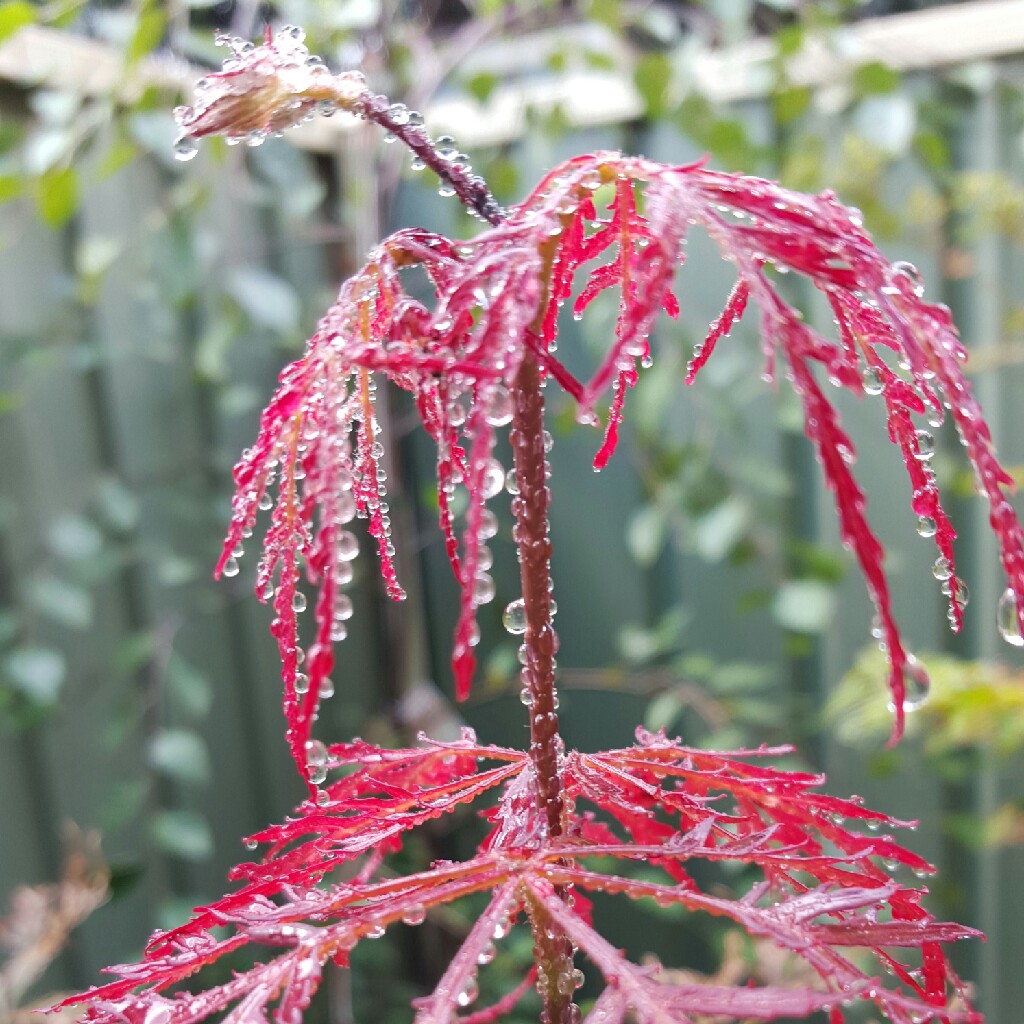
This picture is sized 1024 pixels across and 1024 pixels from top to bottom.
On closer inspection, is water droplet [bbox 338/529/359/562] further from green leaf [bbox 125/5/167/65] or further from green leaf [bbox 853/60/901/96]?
green leaf [bbox 853/60/901/96]

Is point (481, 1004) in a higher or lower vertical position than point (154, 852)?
lower

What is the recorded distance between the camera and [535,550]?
26cm

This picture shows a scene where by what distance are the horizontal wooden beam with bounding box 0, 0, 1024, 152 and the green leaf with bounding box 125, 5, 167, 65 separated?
23mm

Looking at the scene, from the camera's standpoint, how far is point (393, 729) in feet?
3.70

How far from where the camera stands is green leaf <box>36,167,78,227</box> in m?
0.81

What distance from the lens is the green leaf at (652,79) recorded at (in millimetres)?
892

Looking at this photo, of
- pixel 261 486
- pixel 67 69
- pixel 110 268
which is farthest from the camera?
pixel 110 268

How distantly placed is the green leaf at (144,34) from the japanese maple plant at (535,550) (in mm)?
630

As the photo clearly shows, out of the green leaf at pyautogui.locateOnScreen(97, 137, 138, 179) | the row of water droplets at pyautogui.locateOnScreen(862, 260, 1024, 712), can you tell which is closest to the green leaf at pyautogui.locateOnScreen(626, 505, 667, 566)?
the green leaf at pyautogui.locateOnScreen(97, 137, 138, 179)

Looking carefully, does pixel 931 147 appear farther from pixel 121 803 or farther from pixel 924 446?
pixel 121 803

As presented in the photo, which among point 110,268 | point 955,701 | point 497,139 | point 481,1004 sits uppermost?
point 497,139

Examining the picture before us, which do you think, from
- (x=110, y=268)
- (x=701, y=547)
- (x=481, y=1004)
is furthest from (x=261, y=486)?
(x=481, y=1004)

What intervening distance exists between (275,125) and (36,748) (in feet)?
2.82

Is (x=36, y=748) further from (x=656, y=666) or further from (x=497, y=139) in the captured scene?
(x=497, y=139)
